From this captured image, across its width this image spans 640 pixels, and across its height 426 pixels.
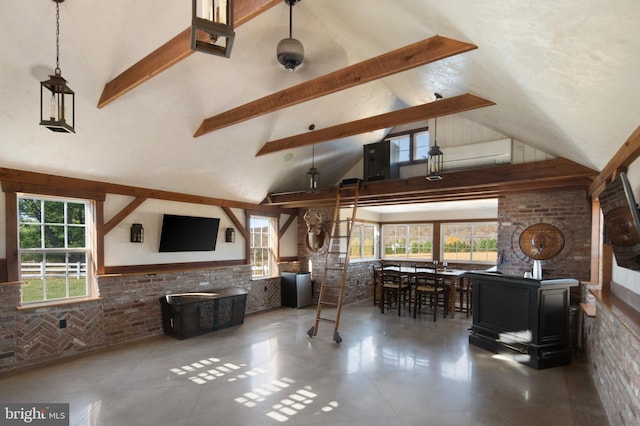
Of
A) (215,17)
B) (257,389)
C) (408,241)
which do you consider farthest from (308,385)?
(408,241)

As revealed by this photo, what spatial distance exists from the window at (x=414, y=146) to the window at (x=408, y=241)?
11.9 feet

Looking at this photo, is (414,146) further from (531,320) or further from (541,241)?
(531,320)

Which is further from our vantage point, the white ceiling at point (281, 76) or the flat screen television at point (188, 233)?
the flat screen television at point (188, 233)

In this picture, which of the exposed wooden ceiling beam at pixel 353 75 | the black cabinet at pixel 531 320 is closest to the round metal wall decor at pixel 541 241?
the black cabinet at pixel 531 320

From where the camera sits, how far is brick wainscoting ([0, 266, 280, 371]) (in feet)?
13.6

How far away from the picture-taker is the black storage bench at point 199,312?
5406mm

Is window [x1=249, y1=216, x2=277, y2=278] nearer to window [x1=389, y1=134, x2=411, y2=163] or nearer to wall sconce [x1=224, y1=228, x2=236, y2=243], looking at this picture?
wall sconce [x1=224, y1=228, x2=236, y2=243]

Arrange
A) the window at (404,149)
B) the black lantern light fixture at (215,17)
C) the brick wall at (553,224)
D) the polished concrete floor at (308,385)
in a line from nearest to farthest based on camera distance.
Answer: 1. the black lantern light fixture at (215,17)
2. the polished concrete floor at (308,385)
3. the brick wall at (553,224)
4. the window at (404,149)

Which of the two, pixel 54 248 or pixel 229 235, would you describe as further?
pixel 229 235

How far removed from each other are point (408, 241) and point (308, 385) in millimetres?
7208

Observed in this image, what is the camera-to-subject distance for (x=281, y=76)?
14.4ft

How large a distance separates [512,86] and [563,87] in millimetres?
457

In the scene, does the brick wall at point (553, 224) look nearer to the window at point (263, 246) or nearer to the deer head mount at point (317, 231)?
the deer head mount at point (317, 231)

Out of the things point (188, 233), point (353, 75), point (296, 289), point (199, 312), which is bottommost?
point (296, 289)
